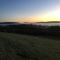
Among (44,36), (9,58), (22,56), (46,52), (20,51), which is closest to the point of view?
(9,58)

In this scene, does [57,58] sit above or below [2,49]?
below

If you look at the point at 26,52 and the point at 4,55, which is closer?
the point at 4,55

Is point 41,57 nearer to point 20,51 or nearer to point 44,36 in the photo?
point 20,51

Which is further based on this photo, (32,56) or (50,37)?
(50,37)

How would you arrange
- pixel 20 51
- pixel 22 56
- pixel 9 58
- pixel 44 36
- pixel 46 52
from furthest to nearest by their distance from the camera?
pixel 44 36, pixel 46 52, pixel 20 51, pixel 22 56, pixel 9 58

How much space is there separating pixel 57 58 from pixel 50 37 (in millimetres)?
7311

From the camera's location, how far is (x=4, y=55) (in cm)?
801

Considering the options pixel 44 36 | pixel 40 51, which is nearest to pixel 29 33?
pixel 44 36

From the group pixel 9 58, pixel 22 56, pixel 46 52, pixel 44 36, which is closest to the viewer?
pixel 9 58

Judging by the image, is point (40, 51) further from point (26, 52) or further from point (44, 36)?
point (44, 36)

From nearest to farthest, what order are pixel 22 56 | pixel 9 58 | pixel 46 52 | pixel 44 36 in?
pixel 9 58 → pixel 22 56 → pixel 46 52 → pixel 44 36

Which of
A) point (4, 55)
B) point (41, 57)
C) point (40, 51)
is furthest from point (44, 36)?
point (4, 55)

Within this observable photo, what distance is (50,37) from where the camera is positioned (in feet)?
52.9

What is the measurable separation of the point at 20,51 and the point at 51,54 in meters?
1.78
